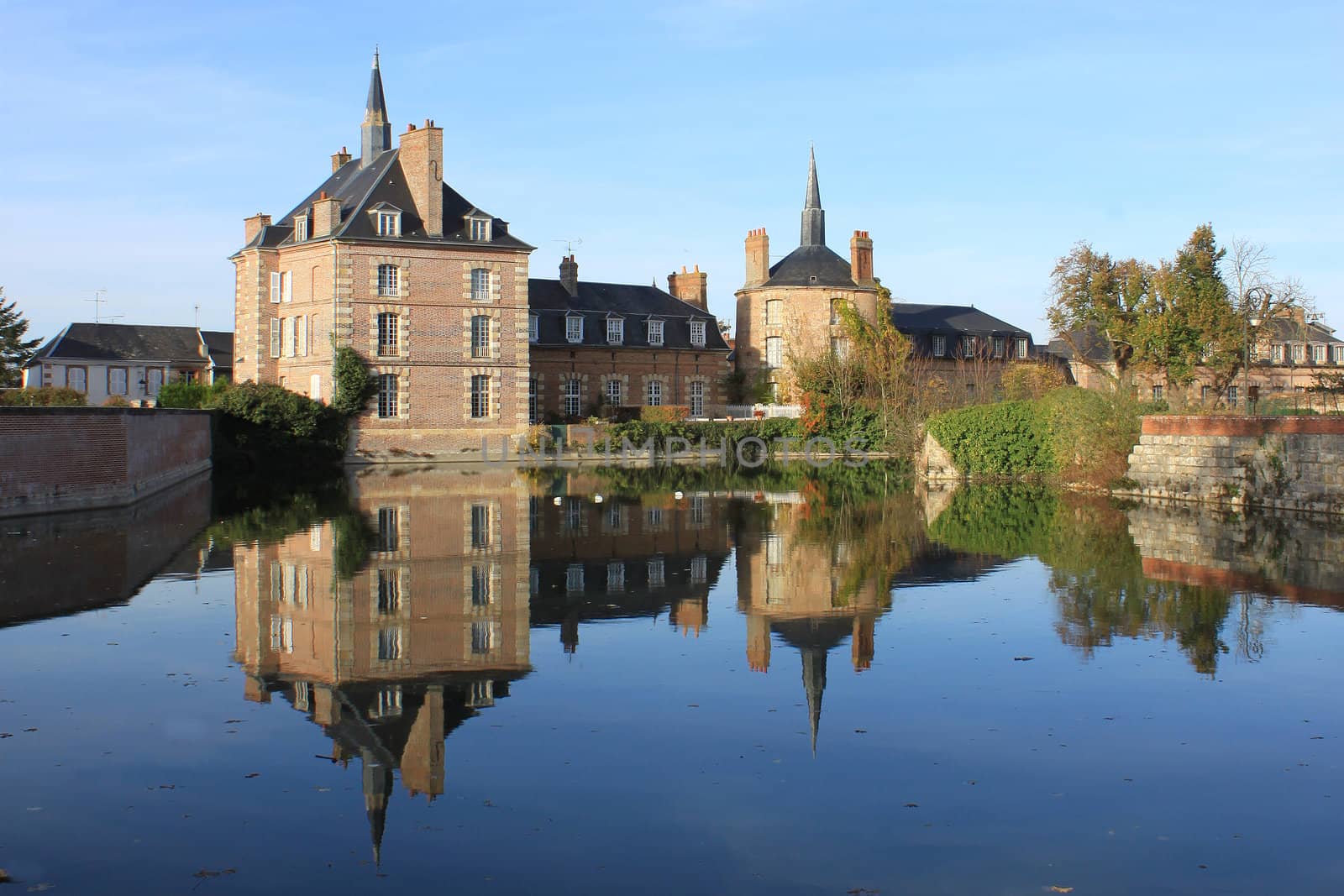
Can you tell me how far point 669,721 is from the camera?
7465 millimetres

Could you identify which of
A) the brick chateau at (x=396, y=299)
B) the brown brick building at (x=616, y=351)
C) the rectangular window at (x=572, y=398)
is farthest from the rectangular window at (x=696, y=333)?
the brick chateau at (x=396, y=299)

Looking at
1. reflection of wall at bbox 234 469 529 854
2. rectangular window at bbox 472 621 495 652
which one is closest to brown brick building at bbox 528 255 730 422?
reflection of wall at bbox 234 469 529 854

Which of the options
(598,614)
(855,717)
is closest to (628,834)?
(855,717)

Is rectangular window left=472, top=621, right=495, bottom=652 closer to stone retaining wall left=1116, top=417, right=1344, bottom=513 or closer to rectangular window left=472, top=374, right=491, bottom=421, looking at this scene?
stone retaining wall left=1116, top=417, right=1344, bottom=513

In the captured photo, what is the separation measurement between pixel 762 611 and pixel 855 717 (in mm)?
3722

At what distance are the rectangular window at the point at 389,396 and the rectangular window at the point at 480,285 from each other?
4.03 metres

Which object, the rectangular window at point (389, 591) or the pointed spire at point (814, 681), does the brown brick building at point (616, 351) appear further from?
the pointed spire at point (814, 681)

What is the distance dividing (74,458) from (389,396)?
21068 mm

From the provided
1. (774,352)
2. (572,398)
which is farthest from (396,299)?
(774,352)

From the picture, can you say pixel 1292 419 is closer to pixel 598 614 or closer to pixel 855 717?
pixel 598 614

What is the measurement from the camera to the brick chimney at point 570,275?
50656mm

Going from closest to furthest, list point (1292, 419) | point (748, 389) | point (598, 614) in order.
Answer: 1. point (598, 614)
2. point (1292, 419)
3. point (748, 389)

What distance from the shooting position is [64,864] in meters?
5.17

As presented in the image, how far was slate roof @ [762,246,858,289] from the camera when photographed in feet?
174
